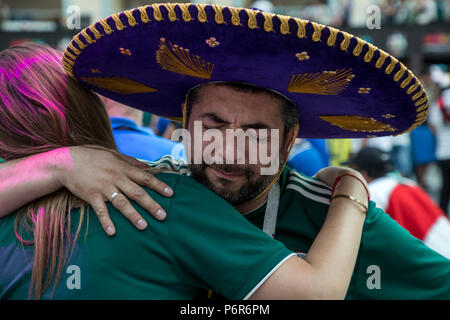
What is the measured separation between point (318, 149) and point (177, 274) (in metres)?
2.29

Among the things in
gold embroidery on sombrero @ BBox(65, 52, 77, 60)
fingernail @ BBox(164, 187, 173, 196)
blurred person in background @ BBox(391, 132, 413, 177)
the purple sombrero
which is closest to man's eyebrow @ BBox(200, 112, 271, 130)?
the purple sombrero

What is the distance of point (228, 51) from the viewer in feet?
3.83

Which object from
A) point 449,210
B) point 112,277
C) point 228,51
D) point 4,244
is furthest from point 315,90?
point 449,210

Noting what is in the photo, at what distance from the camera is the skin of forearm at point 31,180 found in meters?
1.20

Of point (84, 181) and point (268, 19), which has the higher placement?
point (268, 19)

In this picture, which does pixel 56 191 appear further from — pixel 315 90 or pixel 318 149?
pixel 318 149

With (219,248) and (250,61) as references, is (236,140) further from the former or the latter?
(219,248)

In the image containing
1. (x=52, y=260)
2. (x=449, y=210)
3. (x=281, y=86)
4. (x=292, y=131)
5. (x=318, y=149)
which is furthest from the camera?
(x=449, y=210)

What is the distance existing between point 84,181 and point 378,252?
0.93 m

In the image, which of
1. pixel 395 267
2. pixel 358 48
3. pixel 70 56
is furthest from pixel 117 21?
pixel 395 267

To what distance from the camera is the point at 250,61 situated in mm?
1214

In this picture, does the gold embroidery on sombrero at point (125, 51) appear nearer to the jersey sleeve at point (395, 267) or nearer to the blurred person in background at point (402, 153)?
the jersey sleeve at point (395, 267)

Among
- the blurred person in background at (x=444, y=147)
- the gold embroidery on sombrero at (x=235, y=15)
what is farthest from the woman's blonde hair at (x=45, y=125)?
the blurred person in background at (x=444, y=147)

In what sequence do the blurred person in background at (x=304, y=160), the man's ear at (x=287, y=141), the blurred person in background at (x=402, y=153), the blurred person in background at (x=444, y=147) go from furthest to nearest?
the blurred person in background at (x=402, y=153) → the blurred person in background at (x=444, y=147) → the blurred person in background at (x=304, y=160) → the man's ear at (x=287, y=141)
